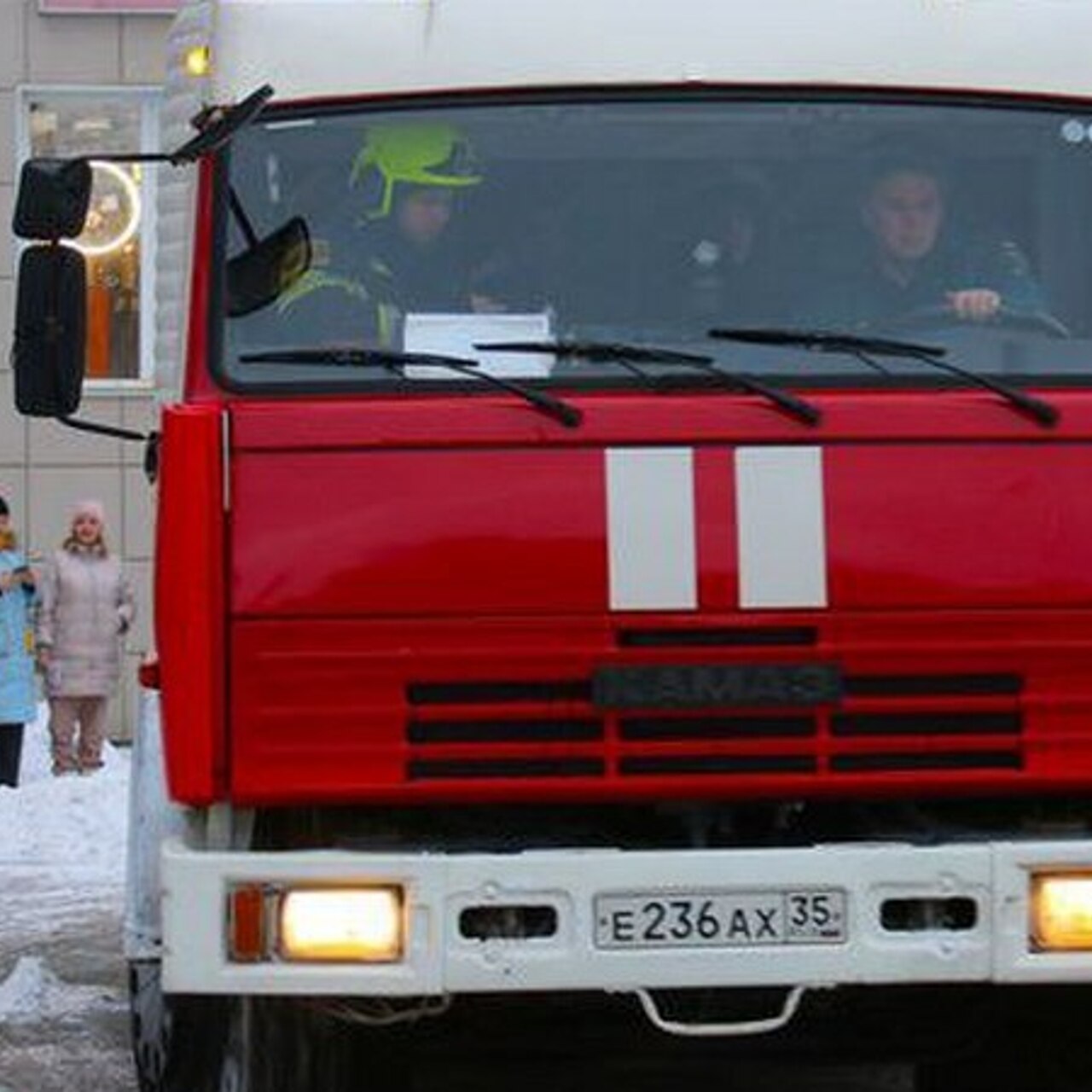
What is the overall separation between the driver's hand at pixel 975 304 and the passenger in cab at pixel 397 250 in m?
0.99

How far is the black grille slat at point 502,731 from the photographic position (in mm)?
4996

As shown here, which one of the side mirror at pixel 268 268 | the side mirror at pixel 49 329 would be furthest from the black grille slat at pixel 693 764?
the side mirror at pixel 49 329

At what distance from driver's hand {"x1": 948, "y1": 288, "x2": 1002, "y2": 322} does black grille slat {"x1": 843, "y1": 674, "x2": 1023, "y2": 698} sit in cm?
81

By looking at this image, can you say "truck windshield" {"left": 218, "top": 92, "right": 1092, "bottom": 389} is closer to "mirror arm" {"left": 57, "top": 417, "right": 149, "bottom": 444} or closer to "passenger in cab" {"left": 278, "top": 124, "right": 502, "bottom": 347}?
"passenger in cab" {"left": 278, "top": 124, "right": 502, "bottom": 347}

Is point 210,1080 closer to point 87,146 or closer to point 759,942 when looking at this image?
point 759,942

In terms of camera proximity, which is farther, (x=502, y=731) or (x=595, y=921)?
(x=502, y=731)

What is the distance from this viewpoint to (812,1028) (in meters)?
5.96

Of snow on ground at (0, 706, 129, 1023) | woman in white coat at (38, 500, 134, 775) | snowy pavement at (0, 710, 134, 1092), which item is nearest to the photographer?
snowy pavement at (0, 710, 134, 1092)

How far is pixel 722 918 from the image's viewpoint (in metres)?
4.90

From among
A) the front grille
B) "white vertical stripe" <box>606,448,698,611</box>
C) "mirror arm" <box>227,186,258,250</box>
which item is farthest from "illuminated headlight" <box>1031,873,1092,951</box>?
"mirror arm" <box>227,186,258,250</box>

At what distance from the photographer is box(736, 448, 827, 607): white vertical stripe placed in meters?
4.99

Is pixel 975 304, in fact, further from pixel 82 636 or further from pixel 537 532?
pixel 82 636

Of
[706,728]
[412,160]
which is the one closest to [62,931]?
[412,160]

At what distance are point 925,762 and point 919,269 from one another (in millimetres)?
1100
